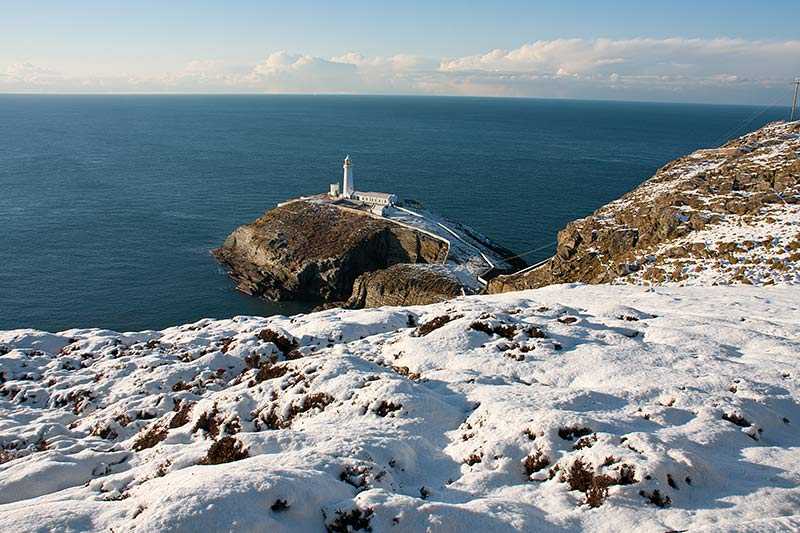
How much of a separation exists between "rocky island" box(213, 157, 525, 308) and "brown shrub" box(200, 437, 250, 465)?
149ft

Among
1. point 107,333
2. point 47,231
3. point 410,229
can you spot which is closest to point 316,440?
point 107,333

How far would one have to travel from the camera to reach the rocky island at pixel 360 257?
62.8 m

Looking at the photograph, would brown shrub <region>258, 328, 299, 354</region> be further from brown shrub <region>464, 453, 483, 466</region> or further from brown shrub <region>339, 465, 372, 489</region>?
brown shrub <region>464, 453, 483, 466</region>

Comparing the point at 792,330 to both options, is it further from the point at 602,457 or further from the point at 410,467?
the point at 410,467

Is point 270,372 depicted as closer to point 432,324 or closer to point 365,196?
point 432,324

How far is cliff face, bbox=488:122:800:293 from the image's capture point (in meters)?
35.5

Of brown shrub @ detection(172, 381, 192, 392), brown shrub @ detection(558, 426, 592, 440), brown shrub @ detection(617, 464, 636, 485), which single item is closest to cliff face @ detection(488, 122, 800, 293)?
brown shrub @ detection(558, 426, 592, 440)

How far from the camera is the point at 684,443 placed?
541 inches

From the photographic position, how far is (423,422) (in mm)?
15492

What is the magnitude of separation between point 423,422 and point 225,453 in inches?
219

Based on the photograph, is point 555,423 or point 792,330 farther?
point 792,330

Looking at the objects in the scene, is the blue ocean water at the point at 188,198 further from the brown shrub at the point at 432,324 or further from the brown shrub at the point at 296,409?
the brown shrub at the point at 296,409

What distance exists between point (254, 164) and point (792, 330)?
13803 centimetres

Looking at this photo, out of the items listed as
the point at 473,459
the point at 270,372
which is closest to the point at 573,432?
the point at 473,459
